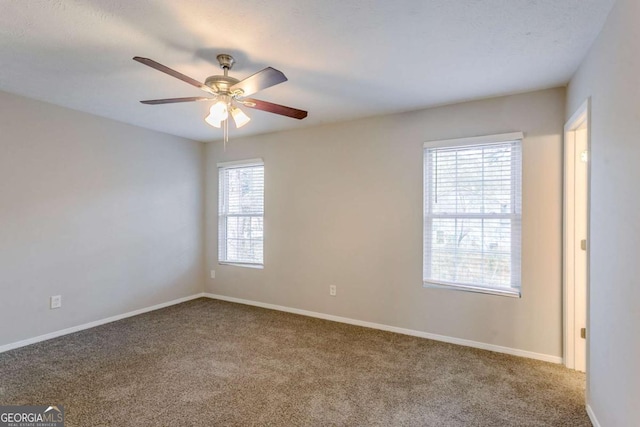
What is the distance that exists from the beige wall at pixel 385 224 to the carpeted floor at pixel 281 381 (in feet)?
1.11

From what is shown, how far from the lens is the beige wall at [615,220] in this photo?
5.00ft

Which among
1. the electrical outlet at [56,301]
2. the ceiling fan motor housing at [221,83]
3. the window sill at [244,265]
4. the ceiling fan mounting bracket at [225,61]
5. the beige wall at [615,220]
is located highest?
the ceiling fan mounting bracket at [225,61]

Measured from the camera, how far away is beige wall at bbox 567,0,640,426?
5.00 feet

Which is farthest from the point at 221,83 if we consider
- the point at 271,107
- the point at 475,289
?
the point at 475,289

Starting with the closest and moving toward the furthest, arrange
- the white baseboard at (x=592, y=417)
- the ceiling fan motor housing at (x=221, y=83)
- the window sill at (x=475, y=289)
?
1. the white baseboard at (x=592, y=417)
2. the ceiling fan motor housing at (x=221, y=83)
3. the window sill at (x=475, y=289)

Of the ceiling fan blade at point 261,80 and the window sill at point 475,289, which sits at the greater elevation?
the ceiling fan blade at point 261,80

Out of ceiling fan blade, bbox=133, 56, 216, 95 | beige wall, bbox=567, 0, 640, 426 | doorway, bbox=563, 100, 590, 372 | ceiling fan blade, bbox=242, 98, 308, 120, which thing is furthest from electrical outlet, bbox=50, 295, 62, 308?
doorway, bbox=563, 100, 590, 372

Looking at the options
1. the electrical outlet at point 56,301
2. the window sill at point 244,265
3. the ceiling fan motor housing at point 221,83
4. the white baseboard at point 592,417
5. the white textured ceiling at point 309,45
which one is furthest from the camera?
the window sill at point 244,265

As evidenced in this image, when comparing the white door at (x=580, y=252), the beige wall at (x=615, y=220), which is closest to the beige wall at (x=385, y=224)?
the white door at (x=580, y=252)

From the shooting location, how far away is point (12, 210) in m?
3.13

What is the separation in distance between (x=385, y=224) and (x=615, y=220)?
6.91 ft

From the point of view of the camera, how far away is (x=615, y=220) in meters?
1.75

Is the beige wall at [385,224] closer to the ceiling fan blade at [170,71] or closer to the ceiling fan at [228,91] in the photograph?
the ceiling fan at [228,91]

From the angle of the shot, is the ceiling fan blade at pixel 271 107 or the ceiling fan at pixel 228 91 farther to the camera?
the ceiling fan blade at pixel 271 107
